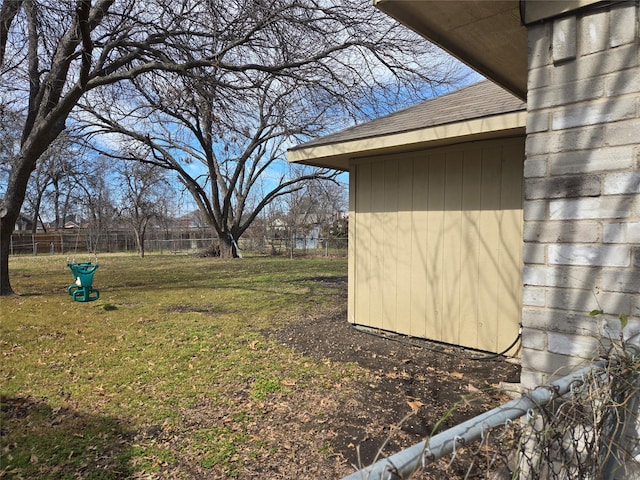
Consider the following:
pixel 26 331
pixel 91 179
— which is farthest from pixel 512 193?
pixel 91 179

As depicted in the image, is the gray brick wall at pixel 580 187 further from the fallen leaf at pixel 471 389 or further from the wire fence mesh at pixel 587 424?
the fallen leaf at pixel 471 389

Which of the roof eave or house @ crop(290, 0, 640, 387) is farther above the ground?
the roof eave

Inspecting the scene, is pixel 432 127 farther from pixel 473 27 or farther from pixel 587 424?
pixel 587 424

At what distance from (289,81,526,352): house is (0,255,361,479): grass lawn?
1.34 metres

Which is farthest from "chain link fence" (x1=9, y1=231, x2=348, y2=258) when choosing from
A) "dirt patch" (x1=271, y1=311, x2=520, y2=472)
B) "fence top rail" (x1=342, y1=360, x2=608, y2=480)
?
"fence top rail" (x1=342, y1=360, x2=608, y2=480)

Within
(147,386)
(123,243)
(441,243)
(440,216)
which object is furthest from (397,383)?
(123,243)

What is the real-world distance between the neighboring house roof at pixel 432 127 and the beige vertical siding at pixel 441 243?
317 millimetres

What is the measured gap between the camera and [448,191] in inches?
177

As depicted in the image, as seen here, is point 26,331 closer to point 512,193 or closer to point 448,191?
point 448,191

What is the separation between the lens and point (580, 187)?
1684mm

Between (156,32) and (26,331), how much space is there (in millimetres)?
5396

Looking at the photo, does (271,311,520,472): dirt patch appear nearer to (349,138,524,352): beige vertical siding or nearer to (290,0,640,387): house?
(349,138,524,352): beige vertical siding

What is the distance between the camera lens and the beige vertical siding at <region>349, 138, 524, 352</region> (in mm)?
4121

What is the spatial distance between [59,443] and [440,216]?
4.05 metres
